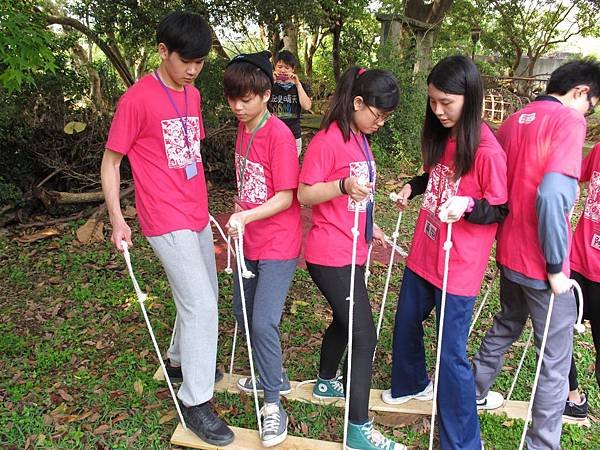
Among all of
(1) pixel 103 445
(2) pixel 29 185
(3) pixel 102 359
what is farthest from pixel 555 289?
(2) pixel 29 185

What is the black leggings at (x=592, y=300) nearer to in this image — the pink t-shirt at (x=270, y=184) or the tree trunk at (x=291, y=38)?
the pink t-shirt at (x=270, y=184)

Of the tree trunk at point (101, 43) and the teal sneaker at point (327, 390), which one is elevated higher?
the tree trunk at point (101, 43)

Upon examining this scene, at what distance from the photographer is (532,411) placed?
96.9 inches

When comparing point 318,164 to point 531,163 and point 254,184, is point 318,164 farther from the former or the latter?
point 531,163

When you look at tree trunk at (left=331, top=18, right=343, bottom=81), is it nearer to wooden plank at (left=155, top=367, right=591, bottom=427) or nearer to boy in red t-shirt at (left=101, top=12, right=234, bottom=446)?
boy in red t-shirt at (left=101, top=12, right=234, bottom=446)

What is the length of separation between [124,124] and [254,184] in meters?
0.64

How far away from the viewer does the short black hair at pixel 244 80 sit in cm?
222

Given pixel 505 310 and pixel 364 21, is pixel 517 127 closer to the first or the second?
pixel 505 310

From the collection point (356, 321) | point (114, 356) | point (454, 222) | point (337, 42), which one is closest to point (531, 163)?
point (454, 222)

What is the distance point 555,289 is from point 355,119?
113 cm

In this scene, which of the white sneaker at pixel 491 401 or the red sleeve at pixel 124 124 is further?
the white sneaker at pixel 491 401

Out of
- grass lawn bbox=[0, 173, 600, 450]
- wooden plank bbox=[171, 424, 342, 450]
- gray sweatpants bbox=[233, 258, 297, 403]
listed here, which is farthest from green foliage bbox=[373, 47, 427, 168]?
wooden plank bbox=[171, 424, 342, 450]

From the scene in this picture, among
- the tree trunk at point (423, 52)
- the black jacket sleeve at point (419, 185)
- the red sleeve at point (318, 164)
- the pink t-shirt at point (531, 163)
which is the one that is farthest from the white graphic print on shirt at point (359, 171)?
the tree trunk at point (423, 52)

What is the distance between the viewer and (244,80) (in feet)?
7.28
